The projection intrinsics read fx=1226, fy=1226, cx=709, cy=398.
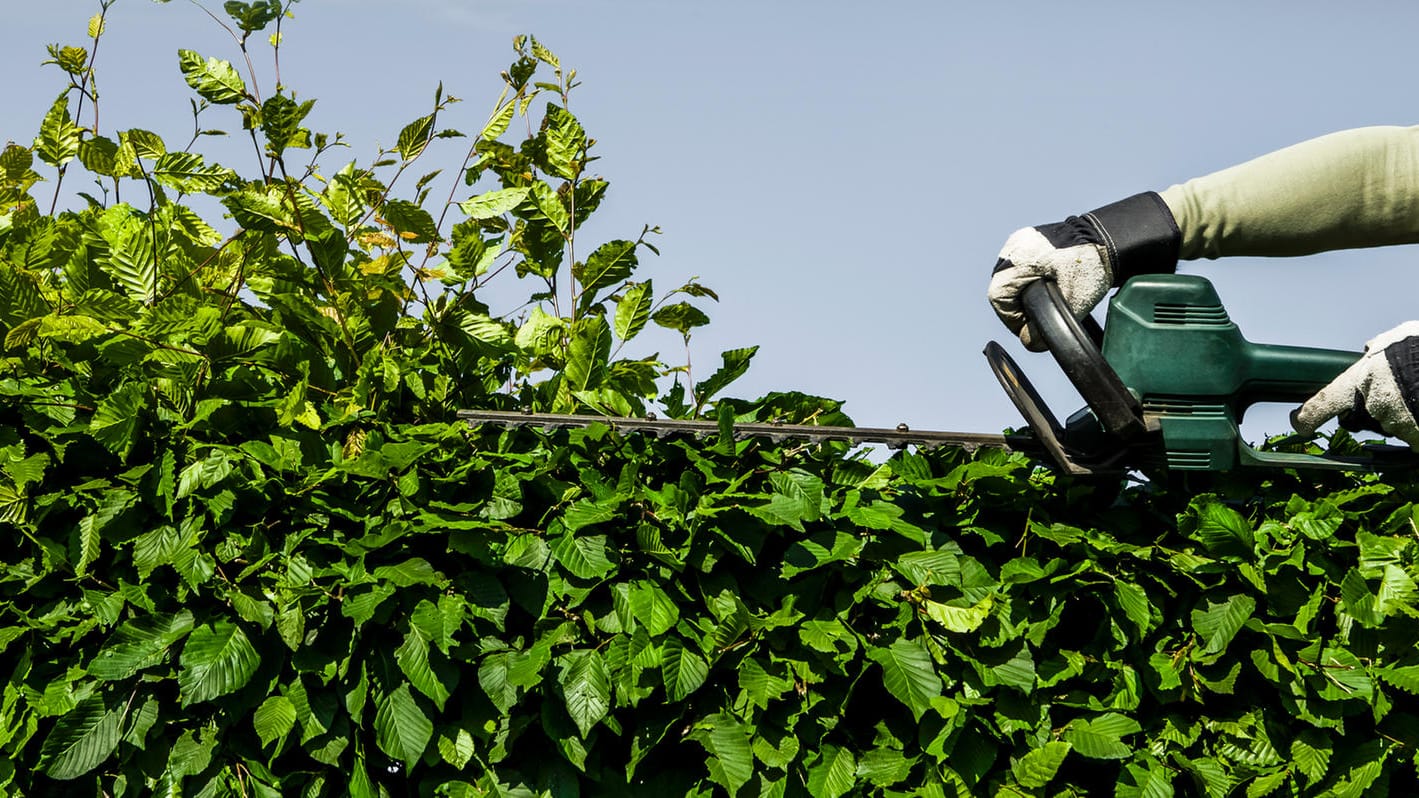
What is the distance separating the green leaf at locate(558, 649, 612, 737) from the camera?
280 centimetres

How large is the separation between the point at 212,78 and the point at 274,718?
5.68 feet

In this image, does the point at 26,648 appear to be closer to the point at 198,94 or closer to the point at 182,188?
the point at 182,188

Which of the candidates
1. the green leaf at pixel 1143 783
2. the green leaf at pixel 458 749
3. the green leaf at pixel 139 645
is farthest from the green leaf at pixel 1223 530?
the green leaf at pixel 139 645

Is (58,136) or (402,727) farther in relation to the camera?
(58,136)

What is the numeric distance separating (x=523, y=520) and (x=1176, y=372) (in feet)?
5.27

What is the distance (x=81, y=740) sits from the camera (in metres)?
2.93

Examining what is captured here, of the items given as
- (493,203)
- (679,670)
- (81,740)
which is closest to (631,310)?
(493,203)

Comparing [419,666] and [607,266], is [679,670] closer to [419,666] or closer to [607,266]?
[419,666]

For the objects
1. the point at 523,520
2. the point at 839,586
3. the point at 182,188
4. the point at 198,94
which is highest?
the point at 198,94

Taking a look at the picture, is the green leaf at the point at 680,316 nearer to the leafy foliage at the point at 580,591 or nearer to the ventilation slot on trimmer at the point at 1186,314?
the leafy foliage at the point at 580,591

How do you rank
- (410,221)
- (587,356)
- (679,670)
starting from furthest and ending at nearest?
(410,221)
(587,356)
(679,670)

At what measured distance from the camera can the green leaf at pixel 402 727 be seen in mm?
2838

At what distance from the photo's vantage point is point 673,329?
11.8ft

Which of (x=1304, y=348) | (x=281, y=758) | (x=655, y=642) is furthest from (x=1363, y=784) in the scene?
(x=281, y=758)
